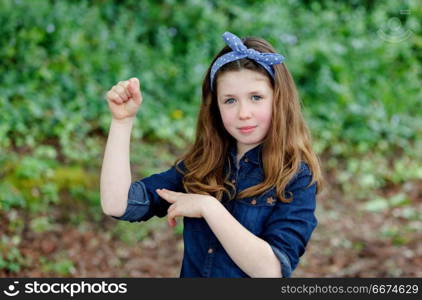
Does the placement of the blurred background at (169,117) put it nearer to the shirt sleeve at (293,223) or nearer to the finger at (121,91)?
the finger at (121,91)

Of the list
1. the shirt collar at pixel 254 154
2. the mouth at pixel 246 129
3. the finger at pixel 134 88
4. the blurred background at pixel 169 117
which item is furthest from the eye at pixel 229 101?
the blurred background at pixel 169 117

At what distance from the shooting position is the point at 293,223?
2.11m

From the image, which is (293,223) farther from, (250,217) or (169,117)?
(169,117)

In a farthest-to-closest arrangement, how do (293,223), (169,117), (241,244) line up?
1. (169,117)
2. (293,223)
3. (241,244)

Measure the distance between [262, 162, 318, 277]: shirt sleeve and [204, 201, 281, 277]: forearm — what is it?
0.04 meters

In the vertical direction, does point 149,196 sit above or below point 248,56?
below

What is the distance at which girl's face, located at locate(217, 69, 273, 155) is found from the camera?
2.16m

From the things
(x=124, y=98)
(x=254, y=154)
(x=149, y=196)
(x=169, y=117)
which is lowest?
(x=149, y=196)

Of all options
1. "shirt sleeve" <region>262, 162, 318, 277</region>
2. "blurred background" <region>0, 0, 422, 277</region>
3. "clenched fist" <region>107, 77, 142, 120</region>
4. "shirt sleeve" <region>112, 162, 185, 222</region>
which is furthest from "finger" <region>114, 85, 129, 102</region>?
"blurred background" <region>0, 0, 422, 277</region>

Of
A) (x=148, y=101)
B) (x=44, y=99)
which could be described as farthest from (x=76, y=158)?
(x=148, y=101)

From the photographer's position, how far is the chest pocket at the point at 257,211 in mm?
2172

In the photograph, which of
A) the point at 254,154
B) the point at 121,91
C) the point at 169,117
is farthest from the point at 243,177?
the point at 169,117

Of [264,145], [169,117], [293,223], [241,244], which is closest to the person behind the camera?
[241,244]

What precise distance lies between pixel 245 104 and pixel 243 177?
11.2 inches
